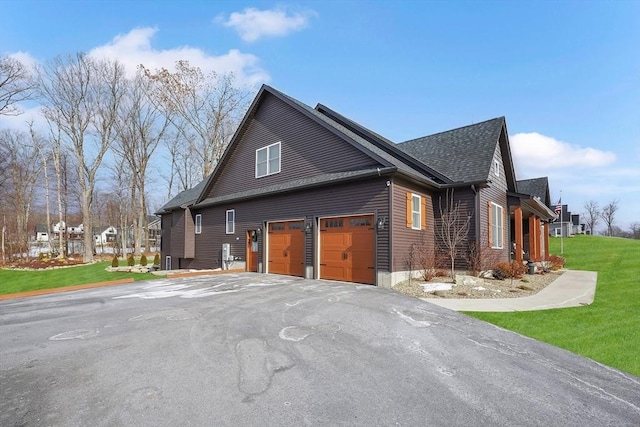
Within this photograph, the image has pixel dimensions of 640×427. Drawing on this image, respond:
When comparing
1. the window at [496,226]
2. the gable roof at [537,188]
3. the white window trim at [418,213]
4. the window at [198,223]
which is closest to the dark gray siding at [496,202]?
the window at [496,226]

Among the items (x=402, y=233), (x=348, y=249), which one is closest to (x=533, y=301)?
(x=402, y=233)

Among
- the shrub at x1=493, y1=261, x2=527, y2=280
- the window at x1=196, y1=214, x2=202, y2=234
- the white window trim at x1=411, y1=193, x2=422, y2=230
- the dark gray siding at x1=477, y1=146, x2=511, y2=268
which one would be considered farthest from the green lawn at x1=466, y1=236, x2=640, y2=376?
the window at x1=196, y1=214, x2=202, y2=234

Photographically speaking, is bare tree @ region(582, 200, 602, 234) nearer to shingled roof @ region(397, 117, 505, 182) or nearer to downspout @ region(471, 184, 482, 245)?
shingled roof @ region(397, 117, 505, 182)

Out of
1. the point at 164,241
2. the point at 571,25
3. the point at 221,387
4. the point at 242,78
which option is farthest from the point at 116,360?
the point at 242,78

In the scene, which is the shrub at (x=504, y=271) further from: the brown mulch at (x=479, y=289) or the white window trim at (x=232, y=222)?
the white window trim at (x=232, y=222)

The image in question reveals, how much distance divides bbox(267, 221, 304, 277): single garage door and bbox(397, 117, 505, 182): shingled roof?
657cm

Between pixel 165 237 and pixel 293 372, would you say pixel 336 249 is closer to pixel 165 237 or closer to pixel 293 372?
pixel 293 372

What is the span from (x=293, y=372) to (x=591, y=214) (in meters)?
100

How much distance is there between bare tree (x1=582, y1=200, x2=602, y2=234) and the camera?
260 ft

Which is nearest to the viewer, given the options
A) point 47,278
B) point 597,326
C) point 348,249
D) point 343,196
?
point 597,326

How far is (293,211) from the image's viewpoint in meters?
14.1

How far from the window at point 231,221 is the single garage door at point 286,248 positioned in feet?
9.79

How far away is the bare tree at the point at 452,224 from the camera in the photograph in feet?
41.8

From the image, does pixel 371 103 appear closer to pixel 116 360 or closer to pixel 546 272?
pixel 546 272
